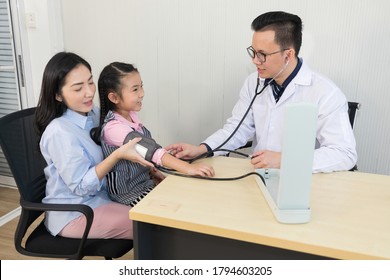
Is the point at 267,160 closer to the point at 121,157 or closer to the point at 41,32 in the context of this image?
the point at 121,157

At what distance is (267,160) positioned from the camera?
1.31 meters

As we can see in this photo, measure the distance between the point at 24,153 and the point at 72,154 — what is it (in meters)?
0.19

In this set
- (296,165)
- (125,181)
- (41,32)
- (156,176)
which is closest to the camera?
(296,165)

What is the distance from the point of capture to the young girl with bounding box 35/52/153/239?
51.9 inches

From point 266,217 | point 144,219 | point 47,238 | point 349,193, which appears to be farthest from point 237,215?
point 47,238

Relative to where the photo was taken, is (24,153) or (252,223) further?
(24,153)

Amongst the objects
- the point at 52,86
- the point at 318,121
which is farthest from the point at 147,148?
the point at 318,121

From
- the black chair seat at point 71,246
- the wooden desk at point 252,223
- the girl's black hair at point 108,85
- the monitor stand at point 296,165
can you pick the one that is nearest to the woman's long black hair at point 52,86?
the girl's black hair at point 108,85

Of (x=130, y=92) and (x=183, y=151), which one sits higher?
(x=130, y=92)

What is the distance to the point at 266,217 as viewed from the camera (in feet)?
3.34

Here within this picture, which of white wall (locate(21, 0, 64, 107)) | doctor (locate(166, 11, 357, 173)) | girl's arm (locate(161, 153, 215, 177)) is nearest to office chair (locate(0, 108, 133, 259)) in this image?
girl's arm (locate(161, 153, 215, 177))

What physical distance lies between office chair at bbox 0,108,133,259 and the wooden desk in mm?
251

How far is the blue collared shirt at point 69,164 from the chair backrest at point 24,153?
0.16 feet

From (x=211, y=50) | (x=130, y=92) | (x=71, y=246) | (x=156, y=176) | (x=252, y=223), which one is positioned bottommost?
(x=71, y=246)
